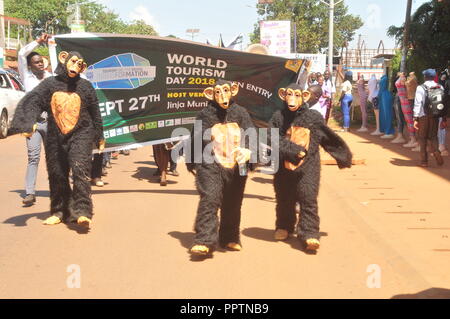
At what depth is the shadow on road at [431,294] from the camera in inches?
194

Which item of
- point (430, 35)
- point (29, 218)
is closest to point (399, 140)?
point (430, 35)

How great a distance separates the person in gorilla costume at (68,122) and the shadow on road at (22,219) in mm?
361

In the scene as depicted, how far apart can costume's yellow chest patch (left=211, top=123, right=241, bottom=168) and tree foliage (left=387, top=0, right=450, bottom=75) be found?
1373 centimetres

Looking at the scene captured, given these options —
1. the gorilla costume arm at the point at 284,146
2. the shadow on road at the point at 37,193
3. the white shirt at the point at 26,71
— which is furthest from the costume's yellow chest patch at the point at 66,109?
the shadow on road at the point at 37,193

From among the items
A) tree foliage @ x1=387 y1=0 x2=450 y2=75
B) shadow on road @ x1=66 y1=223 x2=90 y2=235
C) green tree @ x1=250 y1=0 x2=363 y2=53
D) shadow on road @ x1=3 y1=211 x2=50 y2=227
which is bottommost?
shadow on road @ x1=66 y1=223 x2=90 y2=235

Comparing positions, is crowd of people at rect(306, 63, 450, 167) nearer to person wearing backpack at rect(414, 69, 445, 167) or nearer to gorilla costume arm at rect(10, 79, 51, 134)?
person wearing backpack at rect(414, 69, 445, 167)

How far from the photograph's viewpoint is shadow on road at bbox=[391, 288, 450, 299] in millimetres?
4926

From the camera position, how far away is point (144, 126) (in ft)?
30.8

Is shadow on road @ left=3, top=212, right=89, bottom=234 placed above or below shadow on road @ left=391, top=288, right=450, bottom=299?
below

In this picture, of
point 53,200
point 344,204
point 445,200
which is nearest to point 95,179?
point 53,200

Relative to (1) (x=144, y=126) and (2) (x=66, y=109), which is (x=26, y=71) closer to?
(2) (x=66, y=109)

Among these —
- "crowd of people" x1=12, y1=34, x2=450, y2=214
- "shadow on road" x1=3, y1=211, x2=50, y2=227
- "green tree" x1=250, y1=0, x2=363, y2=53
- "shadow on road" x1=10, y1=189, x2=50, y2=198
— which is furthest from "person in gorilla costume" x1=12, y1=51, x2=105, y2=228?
"green tree" x1=250, y1=0, x2=363, y2=53

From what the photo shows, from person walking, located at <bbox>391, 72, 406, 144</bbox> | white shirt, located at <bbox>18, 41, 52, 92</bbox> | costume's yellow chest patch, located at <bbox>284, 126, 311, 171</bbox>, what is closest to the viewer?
costume's yellow chest patch, located at <bbox>284, 126, 311, 171</bbox>

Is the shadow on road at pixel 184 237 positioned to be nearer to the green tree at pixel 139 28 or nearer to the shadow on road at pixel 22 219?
the shadow on road at pixel 22 219
